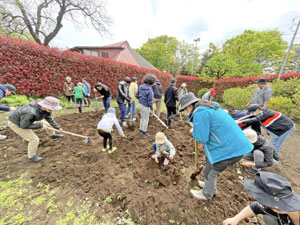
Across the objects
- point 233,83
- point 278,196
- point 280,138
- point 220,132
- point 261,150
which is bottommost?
point 261,150

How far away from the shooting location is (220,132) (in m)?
1.66

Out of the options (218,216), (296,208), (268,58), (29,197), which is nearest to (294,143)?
(218,216)

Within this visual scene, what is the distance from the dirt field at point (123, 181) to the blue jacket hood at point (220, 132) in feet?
3.40

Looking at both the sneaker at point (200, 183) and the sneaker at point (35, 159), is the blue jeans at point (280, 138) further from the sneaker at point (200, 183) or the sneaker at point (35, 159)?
the sneaker at point (35, 159)

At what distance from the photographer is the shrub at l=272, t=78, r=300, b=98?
23.5 feet

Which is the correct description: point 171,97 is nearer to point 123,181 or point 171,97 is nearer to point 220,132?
point 220,132

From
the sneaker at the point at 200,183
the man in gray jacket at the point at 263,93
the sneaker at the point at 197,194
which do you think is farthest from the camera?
the man in gray jacket at the point at 263,93

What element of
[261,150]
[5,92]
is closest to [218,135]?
[261,150]

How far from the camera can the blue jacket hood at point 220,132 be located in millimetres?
1633

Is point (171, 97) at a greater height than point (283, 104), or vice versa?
point (171, 97)

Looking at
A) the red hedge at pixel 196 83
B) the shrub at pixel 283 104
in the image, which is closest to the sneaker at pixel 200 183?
the shrub at pixel 283 104

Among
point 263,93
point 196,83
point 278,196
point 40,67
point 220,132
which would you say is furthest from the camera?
point 196,83

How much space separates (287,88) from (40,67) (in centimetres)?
1472

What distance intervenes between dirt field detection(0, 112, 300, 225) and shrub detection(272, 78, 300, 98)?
5.74m
